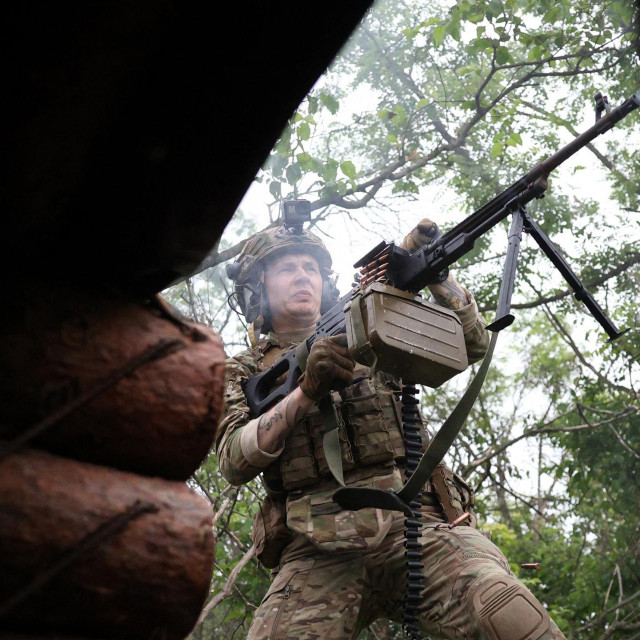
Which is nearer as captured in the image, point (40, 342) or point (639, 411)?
point (40, 342)

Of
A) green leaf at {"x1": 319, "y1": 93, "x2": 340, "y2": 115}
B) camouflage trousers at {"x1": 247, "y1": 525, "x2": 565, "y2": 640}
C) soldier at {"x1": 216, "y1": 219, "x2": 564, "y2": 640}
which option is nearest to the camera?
camouflage trousers at {"x1": 247, "y1": 525, "x2": 565, "y2": 640}

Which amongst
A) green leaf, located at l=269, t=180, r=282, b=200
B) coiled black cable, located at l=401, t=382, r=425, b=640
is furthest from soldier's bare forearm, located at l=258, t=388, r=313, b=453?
green leaf, located at l=269, t=180, r=282, b=200

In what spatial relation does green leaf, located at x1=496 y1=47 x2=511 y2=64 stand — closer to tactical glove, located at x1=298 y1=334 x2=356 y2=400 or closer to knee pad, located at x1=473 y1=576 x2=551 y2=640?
tactical glove, located at x1=298 y1=334 x2=356 y2=400

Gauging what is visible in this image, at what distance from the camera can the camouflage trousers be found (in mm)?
2957

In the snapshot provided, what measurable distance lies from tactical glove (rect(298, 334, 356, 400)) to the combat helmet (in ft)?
3.41

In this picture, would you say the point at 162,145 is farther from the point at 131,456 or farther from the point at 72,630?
the point at 72,630

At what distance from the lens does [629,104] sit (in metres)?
3.20

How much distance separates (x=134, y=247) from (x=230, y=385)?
2.80 m

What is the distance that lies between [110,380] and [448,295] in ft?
9.07

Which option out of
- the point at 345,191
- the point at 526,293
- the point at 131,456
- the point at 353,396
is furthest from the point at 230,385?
the point at 526,293

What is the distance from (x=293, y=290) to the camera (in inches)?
173

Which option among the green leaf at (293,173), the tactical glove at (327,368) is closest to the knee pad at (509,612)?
the tactical glove at (327,368)

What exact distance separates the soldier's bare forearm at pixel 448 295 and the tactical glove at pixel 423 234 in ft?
0.72

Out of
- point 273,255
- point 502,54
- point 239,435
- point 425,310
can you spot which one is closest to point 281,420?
point 239,435
